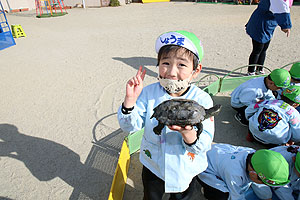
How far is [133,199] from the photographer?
2.28m

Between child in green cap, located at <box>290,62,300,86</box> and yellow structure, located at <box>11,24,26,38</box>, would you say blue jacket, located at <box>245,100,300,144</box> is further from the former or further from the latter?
yellow structure, located at <box>11,24,26,38</box>

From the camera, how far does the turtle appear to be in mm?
1191

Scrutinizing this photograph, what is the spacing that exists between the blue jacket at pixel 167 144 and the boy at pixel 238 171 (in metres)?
0.59

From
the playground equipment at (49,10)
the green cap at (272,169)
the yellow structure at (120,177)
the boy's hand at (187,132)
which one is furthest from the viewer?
the playground equipment at (49,10)

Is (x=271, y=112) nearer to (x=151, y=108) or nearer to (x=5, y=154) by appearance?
(x=151, y=108)

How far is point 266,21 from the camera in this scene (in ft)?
12.8

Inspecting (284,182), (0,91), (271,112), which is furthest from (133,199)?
(0,91)

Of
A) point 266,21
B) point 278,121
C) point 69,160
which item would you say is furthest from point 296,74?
point 69,160

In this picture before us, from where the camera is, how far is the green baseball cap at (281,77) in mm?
2701

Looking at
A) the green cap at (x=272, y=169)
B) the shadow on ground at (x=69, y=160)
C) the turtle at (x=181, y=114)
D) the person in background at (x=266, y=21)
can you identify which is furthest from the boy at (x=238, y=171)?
the person in background at (x=266, y=21)

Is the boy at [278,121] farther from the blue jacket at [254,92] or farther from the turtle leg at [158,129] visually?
the turtle leg at [158,129]

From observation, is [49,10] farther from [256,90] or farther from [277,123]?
[277,123]

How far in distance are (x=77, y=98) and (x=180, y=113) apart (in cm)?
341

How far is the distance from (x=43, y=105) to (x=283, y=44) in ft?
23.9
